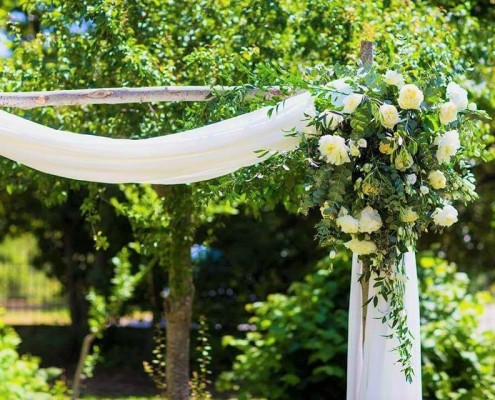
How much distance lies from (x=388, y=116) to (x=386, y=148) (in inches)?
5.6

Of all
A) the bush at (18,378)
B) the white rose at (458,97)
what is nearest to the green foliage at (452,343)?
the bush at (18,378)

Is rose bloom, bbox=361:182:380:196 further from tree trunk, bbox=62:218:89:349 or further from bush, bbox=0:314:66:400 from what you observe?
tree trunk, bbox=62:218:89:349

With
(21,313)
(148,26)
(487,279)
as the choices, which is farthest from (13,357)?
(487,279)

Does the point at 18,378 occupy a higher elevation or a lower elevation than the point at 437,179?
lower

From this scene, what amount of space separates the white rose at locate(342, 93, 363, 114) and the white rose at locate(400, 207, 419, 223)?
1.67ft

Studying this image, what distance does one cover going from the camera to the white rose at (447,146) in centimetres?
418

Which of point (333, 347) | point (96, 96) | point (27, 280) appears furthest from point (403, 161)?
point (27, 280)

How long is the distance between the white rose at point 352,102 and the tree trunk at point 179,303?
2.38m

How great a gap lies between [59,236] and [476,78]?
20.7 feet

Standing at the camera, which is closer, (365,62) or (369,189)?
(369,189)

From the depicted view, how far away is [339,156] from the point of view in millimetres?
4129

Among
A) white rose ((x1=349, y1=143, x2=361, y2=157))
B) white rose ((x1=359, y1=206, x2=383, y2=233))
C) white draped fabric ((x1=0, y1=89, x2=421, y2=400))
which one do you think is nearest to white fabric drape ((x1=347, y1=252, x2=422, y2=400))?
white draped fabric ((x1=0, y1=89, x2=421, y2=400))

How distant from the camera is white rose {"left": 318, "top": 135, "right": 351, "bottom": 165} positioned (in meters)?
4.12

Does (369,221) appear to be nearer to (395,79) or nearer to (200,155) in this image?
(395,79)
